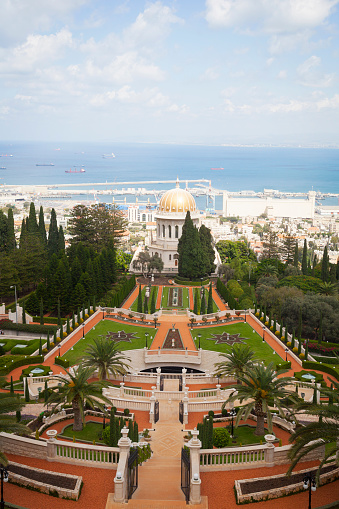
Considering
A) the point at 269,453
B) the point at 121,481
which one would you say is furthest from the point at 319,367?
the point at 121,481

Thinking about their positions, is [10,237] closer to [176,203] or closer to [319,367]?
[176,203]

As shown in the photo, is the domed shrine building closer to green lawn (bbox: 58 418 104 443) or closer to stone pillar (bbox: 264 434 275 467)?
green lawn (bbox: 58 418 104 443)

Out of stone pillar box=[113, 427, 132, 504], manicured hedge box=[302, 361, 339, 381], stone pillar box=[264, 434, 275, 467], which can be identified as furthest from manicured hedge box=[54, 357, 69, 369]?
stone pillar box=[264, 434, 275, 467]

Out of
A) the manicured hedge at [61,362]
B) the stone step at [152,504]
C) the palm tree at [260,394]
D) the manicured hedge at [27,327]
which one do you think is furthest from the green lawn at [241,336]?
the stone step at [152,504]

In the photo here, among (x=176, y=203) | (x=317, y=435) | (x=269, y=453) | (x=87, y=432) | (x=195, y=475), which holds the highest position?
(x=176, y=203)

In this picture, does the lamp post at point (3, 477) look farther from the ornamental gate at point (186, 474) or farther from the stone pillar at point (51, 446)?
the ornamental gate at point (186, 474)
